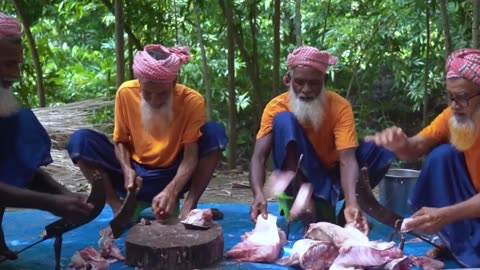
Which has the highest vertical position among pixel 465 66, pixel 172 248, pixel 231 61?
pixel 231 61

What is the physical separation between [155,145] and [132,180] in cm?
39

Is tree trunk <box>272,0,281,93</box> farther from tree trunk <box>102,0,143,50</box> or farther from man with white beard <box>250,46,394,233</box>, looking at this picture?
man with white beard <box>250,46,394,233</box>

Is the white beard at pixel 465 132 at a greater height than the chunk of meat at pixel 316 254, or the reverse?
the white beard at pixel 465 132

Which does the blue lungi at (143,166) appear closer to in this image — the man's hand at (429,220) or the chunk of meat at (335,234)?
the chunk of meat at (335,234)

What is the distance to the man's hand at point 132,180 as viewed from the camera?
11.4 ft

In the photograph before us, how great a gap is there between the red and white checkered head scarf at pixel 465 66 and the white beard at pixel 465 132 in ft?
0.58

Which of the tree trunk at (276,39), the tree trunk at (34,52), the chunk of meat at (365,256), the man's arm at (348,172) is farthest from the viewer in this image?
the tree trunk at (34,52)

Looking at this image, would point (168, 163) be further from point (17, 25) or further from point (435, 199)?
point (435, 199)

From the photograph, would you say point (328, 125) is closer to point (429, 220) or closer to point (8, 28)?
point (429, 220)

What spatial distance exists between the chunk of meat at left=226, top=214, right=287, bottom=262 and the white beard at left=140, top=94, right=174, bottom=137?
81 cm

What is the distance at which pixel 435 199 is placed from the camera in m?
3.36

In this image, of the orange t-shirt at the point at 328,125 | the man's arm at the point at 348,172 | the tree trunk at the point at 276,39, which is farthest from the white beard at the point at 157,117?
the tree trunk at the point at 276,39

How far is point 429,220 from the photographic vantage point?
3.02 metres

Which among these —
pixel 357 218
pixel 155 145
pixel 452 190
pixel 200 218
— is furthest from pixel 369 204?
pixel 155 145
